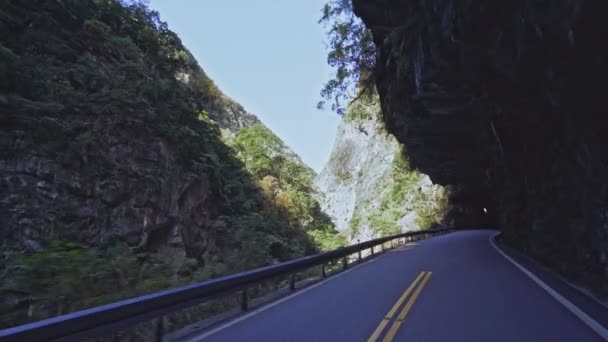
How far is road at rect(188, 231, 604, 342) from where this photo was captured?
516 centimetres

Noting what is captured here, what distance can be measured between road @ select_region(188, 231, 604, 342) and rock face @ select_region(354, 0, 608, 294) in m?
1.88

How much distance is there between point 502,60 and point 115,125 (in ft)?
55.5

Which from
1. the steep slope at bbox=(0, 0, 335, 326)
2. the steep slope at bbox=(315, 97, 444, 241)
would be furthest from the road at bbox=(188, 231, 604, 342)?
the steep slope at bbox=(315, 97, 444, 241)

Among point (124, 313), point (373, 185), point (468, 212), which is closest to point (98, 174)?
point (124, 313)

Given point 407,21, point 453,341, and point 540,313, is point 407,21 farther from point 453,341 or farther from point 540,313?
point 453,341

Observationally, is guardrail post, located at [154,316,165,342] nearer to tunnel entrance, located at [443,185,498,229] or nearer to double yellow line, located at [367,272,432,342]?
double yellow line, located at [367,272,432,342]

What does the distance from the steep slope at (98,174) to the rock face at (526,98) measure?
818cm

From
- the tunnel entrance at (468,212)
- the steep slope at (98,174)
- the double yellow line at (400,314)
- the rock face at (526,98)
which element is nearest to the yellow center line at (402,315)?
the double yellow line at (400,314)

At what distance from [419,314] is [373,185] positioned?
7151 centimetres

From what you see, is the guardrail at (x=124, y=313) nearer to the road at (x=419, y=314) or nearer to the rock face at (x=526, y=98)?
the road at (x=419, y=314)

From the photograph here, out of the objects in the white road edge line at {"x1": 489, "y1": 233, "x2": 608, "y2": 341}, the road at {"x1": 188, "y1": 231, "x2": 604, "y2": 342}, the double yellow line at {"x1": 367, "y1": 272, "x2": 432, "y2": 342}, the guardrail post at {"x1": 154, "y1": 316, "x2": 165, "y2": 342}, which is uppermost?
the guardrail post at {"x1": 154, "y1": 316, "x2": 165, "y2": 342}

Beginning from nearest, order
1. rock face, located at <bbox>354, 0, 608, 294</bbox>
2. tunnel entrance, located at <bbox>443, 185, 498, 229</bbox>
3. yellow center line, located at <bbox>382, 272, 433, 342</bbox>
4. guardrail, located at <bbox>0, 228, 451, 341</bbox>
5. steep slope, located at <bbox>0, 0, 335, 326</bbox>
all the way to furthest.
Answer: guardrail, located at <bbox>0, 228, 451, 341</bbox> → yellow center line, located at <bbox>382, 272, 433, 342</bbox> → steep slope, located at <bbox>0, 0, 335, 326</bbox> → rock face, located at <bbox>354, 0, 608, 294</bbox> → tunnel entrance, located at <bbox>443, 185, 498, 229</bbox>

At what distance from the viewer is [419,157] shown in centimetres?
2662

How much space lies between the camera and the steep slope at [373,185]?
4666 cm
